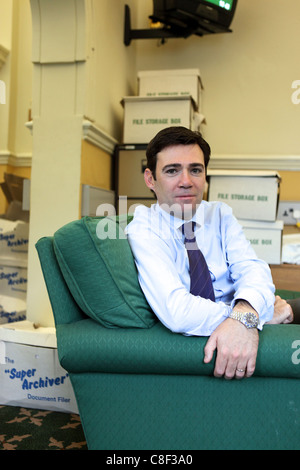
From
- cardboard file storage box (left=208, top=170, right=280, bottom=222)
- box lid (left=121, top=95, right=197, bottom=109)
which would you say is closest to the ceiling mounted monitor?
box lid (left=121, top=95, right=197, bottom=109)

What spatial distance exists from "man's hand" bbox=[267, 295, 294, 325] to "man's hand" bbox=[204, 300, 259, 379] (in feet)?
1.07

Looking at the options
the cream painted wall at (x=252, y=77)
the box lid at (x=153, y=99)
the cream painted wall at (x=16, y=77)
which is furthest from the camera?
the cream painted wall at (x=16, y=77)

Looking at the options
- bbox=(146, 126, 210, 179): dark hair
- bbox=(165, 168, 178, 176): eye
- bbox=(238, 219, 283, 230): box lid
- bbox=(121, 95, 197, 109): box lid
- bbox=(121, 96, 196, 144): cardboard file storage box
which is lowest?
bbox=(238, 219, 283, 230): box lid

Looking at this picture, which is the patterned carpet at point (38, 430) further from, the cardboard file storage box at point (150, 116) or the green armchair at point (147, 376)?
the cardboard file storage box at point (150, 116)

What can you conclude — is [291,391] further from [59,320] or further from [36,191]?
[36,191]

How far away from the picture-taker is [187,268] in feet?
4.49

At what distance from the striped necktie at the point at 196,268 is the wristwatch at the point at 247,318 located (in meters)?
0.19

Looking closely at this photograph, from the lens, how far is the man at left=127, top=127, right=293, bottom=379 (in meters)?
1.08

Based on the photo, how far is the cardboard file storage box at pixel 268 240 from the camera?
7.55 feet

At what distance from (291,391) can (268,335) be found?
141 mm


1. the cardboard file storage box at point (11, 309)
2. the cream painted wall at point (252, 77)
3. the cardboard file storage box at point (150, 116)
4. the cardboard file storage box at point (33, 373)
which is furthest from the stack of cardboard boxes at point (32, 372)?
the cream painted wall at point (252, 77)

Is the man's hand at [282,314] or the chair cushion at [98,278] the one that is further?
the man's hand at [282,314]

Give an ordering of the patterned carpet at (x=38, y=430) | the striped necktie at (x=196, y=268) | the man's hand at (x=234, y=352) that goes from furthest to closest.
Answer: the patterned carpet at (x=38, y=430)
the striped necktie at (x=196, y=268)
the man's hand at (x=234, y=352)

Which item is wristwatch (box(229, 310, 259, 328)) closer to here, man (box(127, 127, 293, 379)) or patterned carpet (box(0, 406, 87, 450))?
man (box(127, 127, 293, 379))
